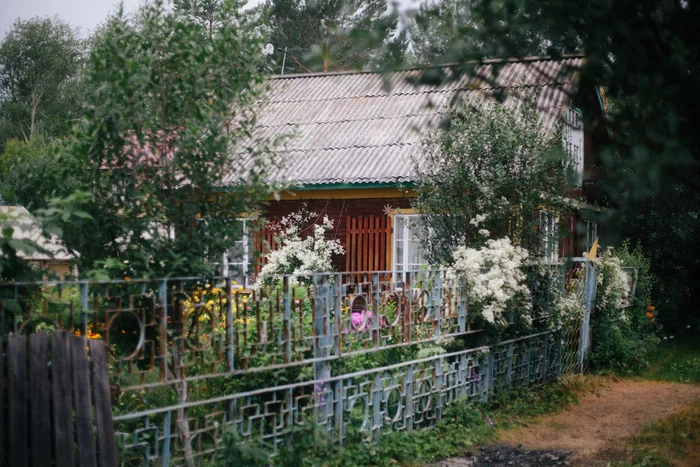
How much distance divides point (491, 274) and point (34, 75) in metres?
36.0

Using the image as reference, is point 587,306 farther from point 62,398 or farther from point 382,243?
point 62,398

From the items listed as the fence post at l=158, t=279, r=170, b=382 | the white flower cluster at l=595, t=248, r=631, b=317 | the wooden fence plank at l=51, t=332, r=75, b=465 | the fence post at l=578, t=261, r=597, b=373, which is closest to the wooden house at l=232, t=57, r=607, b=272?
the white flower cluster at l=595, t=248, r=631, b=317

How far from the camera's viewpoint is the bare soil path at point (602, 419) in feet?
24.0

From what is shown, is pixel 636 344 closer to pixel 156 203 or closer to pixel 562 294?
pixel 562 294

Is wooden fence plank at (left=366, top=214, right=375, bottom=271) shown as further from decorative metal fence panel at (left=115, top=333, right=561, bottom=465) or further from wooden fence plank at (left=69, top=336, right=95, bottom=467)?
wooden fence plank at (left=69, top=336, right=95, bottom=467)

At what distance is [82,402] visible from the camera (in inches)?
156

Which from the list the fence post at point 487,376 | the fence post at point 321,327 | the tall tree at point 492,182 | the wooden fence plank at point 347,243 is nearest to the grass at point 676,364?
the tall tree at point 492,182

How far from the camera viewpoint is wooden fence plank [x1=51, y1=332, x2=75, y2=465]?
150 inches

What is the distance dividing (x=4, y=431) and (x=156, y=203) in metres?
1.70

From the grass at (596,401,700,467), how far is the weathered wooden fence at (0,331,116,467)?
452 centimetres

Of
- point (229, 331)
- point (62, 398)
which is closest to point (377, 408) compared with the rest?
point (229, 331)

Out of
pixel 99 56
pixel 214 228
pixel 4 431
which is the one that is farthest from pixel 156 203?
pixel 4 431

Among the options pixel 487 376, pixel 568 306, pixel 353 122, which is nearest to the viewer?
pixel 487 376

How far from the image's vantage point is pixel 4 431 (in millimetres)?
3740
